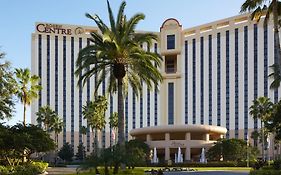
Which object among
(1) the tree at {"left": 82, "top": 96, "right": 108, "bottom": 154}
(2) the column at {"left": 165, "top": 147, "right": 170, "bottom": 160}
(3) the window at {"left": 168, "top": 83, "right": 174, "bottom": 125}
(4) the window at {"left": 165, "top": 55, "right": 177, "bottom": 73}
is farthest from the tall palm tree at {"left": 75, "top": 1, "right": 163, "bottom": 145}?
(4) the window at {"left": 165, "top": 55, "right": 177, "bottom": 73}

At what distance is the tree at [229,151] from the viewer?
9588 cm

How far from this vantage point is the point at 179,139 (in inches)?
4469

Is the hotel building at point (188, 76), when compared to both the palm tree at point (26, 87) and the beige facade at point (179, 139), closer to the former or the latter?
the beige facade at point (179, 139)

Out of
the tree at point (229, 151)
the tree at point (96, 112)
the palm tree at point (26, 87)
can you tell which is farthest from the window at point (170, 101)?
the palm tree at point (26, 87)

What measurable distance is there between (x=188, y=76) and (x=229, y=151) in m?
54.8

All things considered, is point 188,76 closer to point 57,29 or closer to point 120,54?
point 57,29

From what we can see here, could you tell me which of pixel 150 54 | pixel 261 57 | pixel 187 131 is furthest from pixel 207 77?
pixel 150 54

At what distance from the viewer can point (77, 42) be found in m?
155

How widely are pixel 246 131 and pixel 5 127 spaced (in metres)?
102

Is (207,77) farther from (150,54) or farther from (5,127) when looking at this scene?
(150,54)

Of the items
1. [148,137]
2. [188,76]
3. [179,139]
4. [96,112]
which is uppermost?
[188,76]

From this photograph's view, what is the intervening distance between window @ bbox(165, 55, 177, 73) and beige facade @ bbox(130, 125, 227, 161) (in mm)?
40115

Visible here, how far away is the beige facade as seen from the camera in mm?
107688

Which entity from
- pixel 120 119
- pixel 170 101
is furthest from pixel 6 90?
pixel 170 101
